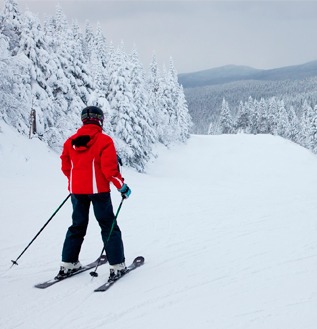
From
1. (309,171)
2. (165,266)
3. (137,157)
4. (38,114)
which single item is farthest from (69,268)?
(309,171)

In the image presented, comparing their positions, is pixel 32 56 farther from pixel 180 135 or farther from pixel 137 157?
pixel 180 135

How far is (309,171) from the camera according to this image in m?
38.2

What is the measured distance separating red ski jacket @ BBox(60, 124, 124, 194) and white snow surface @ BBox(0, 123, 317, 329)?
1282 millimetres

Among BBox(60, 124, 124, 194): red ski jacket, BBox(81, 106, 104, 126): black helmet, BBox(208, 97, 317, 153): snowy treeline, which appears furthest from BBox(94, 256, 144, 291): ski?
BBox(208, 97, 317, 153): snowy treeline

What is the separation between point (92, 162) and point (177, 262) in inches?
86.6

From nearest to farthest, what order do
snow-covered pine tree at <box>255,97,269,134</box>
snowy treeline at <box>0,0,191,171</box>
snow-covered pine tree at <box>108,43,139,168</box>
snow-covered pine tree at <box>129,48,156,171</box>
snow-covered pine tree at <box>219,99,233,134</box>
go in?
1. snowy treeline at <box>0,0,191,171</box>
2. snow-covered pine tree at <box>108,43,139,168</box>
3. snow-covered pine tree at <box>129,48,156,171</box>
4. snow-covered pine tree at <box>255,97,269,134</box>
5. snow-covered pine tree at <box>219,99,233,134</box>

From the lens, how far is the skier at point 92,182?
15.1 feet

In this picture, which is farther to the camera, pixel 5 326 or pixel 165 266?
pixel 165 266

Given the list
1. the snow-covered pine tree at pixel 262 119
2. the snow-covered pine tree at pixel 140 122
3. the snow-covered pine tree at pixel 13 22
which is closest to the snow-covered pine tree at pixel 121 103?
the snow-covered pine tree at pixel 140 122

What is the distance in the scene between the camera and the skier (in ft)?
15.1

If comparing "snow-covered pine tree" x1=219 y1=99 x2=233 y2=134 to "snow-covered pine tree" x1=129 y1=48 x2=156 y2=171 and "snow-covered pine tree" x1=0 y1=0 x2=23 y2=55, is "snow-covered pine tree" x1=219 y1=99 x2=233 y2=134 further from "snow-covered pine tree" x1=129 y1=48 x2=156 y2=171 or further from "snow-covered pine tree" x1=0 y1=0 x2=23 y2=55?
"snow-covered pine tree" x1=0 y1=0 x2=23 y2=55

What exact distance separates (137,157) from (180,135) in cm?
1988

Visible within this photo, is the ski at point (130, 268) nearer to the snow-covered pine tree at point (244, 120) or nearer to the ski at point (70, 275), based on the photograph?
the ski at point (70, 275)

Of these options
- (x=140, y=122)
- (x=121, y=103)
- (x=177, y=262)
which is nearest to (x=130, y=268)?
(x=177, y=262)
